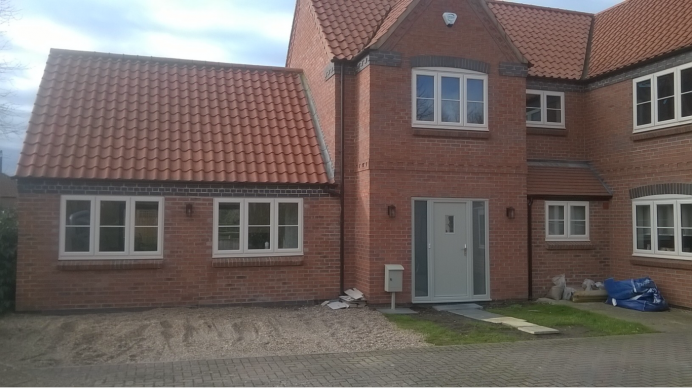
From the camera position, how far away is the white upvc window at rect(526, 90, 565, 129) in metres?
16.4

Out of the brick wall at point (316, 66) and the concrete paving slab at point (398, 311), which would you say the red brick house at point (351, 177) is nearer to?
the brick wall at point (316, 66)

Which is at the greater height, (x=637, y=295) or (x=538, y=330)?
(x=637, y=295)

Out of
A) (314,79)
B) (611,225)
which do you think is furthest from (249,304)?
(611,225)

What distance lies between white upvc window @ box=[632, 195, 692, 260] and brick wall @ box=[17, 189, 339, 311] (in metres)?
7.46

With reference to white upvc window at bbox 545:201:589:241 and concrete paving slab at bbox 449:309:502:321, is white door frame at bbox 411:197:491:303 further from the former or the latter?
white upvc window at bbox 545:201:589:241

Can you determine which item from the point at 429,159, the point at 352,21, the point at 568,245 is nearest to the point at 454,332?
the point at 429,159

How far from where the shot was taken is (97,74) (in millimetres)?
14664

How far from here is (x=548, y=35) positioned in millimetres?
18312

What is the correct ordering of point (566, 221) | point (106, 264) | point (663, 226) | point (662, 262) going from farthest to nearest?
point (566, 221)
point (663, 226)
point (662, 262)
point (106, 264)

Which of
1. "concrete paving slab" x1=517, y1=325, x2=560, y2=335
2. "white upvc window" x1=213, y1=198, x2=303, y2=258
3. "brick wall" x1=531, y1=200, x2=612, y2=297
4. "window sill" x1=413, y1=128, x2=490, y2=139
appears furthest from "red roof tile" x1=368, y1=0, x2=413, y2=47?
"concrete paving slab" x1=517, y1=325, x2=560, y2=335

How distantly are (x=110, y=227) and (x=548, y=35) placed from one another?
1358 centimetres

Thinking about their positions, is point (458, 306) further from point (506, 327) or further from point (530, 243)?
point (530, 243)

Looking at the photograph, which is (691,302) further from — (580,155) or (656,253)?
(580,155)

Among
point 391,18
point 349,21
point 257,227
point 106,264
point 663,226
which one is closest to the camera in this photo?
point 106,264
